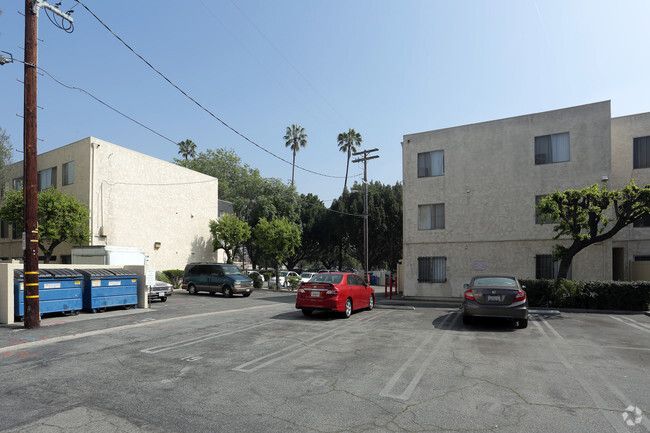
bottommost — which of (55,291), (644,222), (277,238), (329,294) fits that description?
(329,294)

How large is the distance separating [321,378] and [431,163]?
708 inches

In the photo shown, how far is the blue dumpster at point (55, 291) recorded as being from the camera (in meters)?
→ 12.0

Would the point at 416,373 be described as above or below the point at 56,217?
below

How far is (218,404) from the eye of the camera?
512 cm

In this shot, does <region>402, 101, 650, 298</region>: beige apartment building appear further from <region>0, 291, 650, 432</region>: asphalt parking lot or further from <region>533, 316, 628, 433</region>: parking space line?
<region>533, 316, 628, 433</region>: parking space line

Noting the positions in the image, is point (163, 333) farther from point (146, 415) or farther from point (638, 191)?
point (638, 191)

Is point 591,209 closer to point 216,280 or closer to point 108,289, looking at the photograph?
point 108,289

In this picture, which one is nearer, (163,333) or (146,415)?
(146,415)

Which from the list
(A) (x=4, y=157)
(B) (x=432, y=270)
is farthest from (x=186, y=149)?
(B) (x=432, y=270)

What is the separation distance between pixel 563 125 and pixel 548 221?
15.1 ft

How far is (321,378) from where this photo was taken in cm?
632

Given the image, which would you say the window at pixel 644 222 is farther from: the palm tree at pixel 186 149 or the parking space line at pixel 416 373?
the palm tree at pixel 186 149

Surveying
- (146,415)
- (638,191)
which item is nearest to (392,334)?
(146,415)

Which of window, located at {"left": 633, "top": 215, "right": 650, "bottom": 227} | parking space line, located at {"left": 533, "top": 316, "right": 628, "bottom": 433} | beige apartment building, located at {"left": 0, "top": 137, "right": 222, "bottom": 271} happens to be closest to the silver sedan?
parking space line, located at {"left": 533, "top": 316, "right": 628, "bottom": 433}
